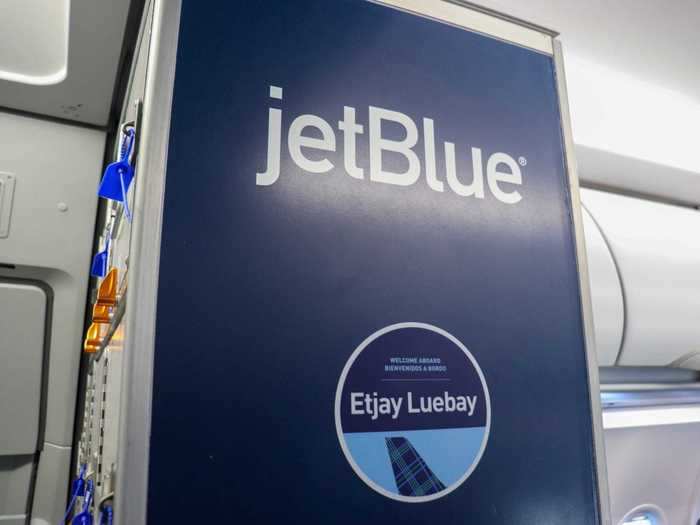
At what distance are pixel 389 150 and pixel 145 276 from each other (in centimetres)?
54

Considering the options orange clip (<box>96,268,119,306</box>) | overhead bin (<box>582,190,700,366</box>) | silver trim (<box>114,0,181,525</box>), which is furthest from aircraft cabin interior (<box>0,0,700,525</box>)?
Result: overhead bin (<box>582,190,700,366</box>)

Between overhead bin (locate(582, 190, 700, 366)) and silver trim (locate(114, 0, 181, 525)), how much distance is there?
6.01 ft

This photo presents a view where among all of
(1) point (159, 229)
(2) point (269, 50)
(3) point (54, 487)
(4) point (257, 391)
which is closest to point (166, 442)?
(4) point (257, 391)

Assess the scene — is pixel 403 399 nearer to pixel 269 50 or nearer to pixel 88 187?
pixel 269 50

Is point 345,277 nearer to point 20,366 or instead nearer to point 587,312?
point 587,312

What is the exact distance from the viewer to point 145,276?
33.4 inches

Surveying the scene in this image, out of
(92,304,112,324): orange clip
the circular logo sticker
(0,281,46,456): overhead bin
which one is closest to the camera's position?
the circular logo sticker

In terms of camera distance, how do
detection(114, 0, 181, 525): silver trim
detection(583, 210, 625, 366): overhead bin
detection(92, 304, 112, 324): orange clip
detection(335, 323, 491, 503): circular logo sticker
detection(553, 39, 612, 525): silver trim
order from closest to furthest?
detection(114, 0, 181, 525): silver trim, detection(335, 323, 491, 503): circular logo sticker, detection(553, 39, 612, 525): silver trim, detection(92, 304, 112, 324): orange clip, detection(583, 210, 625, 366): overhead bin

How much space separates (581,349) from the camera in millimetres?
1201

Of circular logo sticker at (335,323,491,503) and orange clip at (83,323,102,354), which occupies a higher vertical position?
orange clip at (83,323,102,354)

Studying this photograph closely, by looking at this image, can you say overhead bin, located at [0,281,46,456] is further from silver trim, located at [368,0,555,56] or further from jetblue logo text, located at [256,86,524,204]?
silver trim, located at [368,0,555,56]

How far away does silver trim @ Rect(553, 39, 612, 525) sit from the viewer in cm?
115

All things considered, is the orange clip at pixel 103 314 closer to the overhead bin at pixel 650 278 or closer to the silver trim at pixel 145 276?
the silver trim at pixel 145 276

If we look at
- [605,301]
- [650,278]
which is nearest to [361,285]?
[605,301]
